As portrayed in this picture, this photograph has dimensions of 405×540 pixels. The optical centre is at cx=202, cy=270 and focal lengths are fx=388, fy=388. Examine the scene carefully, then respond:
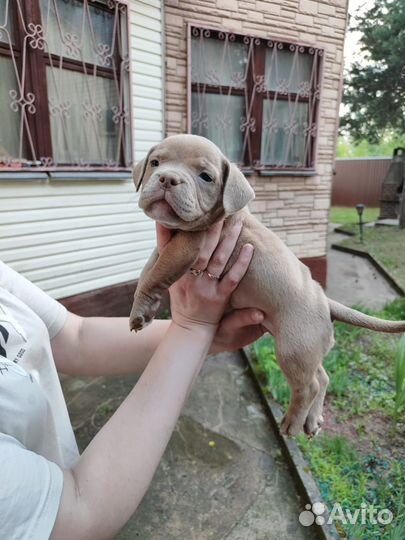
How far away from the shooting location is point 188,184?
1090mm

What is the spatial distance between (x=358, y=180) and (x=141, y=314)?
595 inches

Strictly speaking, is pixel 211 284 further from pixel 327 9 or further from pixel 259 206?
pixel 327 9

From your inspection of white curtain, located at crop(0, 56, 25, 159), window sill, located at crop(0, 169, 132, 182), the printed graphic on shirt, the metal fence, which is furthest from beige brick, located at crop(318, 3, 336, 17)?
the metal fence

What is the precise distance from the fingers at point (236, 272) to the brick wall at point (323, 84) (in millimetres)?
3151

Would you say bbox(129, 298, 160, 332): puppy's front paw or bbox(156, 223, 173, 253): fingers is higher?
bbox(156, 223, 173, 253): fingers

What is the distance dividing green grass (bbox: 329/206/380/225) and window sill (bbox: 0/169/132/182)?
705 centimetres

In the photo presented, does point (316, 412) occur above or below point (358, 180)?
below

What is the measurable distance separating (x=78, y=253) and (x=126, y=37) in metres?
2.01

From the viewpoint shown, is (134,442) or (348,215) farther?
(348,215)

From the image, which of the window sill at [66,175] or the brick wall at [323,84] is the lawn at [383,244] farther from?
the window sill at [66,175]

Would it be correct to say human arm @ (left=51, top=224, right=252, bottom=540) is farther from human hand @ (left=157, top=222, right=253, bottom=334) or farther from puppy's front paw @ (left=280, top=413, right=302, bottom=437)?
puppy's front paw @ (left=280, top=413, right=302, bottom=437)

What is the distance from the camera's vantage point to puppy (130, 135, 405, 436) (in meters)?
1.12

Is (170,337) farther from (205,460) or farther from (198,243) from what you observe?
(205,460)

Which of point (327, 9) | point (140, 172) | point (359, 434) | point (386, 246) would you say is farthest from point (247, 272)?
point (386, 246)
